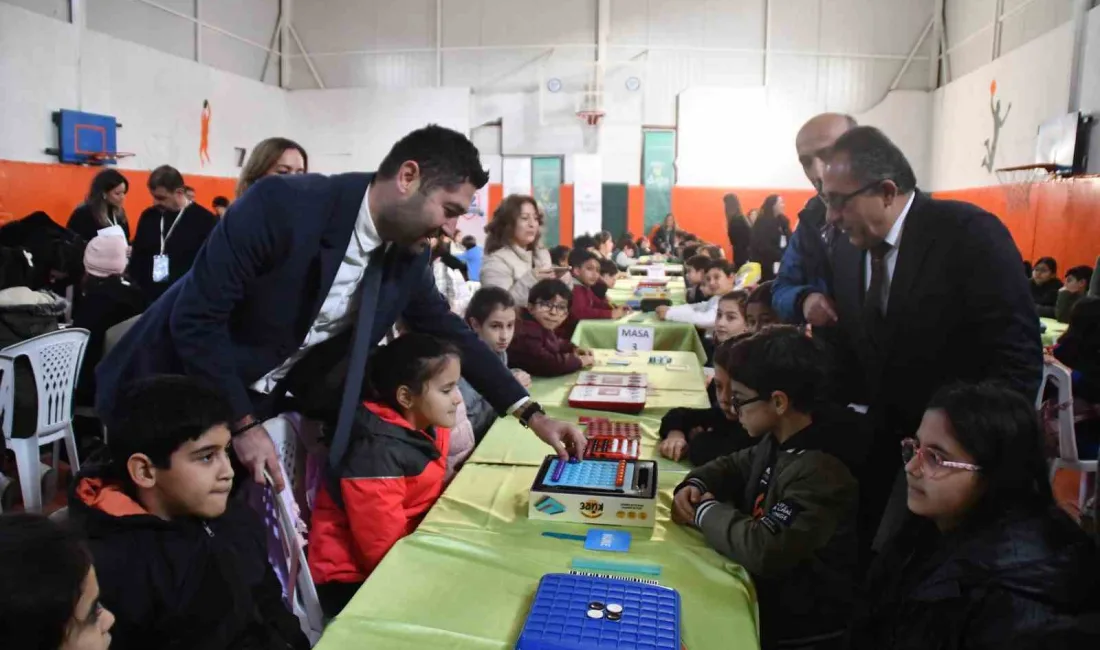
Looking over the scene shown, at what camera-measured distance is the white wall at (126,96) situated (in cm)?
741

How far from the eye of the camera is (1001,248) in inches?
63.4

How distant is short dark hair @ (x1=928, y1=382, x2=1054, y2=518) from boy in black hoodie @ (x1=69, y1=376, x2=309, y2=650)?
3.97 ft

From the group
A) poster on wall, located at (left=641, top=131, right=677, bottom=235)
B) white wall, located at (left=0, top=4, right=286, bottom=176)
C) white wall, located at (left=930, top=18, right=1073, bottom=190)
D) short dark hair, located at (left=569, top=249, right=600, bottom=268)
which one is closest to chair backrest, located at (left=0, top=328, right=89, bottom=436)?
short dark hair, located at (left=569, top=249, right=600, bottom=268)

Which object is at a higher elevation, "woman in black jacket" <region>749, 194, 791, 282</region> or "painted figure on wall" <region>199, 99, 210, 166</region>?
"painted figure on wall" <region>199, 99, 210, 166</region>

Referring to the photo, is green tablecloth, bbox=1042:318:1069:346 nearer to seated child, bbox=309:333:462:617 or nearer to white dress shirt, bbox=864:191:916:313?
white dress shirt, bbox=864:191:916:313

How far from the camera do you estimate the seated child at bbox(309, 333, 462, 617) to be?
1790 millimetres

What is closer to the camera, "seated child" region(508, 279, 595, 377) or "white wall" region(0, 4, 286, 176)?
"seated child" region(508, 279, 595, 377)

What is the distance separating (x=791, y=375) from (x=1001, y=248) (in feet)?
1.59

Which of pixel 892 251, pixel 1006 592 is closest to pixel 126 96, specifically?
pixel 892 251

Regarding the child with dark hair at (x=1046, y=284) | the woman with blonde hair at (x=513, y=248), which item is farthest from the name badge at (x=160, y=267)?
the child with dark hair at (x=1046, y=284)

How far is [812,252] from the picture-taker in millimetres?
2428

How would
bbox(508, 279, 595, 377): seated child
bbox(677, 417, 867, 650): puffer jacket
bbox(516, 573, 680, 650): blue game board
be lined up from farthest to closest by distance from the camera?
1. bbox(508, 279, 595, 377): seated child
2. bbox(677, 417, 867, 650): puffer jacket
3. bbox(516, 573, 680, 650): blue game board

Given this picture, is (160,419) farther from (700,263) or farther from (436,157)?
(700,263)

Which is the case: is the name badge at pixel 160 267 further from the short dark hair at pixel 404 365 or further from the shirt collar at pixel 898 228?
the shirt collar at pixel 898 228
